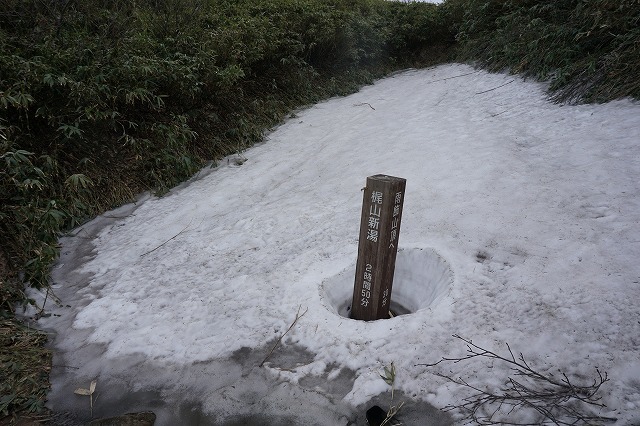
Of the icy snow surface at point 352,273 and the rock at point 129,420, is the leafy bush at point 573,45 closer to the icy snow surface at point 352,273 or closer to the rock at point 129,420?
the icy snow surface at point 352,273

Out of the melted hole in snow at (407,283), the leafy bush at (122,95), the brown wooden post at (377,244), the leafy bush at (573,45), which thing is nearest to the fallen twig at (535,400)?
the brown wooden post at (377,244)

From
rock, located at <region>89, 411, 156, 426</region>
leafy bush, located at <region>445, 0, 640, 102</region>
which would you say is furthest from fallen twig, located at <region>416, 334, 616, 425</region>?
leafy bush, located at <region>445, 0, 640, 102</region>

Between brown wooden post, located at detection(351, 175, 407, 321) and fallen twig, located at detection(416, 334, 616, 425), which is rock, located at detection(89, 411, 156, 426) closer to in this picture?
brown wooden post, located at detection(351, 175, 407, 321)

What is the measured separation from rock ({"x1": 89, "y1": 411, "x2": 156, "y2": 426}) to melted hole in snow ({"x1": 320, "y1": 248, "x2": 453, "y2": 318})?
1601 millimetres

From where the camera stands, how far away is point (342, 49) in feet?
34.6

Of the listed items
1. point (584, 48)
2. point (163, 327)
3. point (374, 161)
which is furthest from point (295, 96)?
point (163, 327)

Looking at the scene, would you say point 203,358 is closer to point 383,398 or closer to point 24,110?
point 383,398

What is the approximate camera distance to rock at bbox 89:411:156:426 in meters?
2.53

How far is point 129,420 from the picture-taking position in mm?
2559

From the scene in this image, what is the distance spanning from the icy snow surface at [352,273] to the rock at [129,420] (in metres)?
0.18

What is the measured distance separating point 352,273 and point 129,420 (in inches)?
83.8

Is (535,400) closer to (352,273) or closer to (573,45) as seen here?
(352,273)

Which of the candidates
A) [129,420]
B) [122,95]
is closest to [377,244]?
[129,420]

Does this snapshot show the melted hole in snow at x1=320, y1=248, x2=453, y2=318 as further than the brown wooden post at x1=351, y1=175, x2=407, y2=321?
Yes
